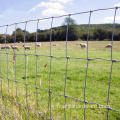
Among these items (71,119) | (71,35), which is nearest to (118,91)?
(71,119)

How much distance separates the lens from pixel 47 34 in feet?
6.82

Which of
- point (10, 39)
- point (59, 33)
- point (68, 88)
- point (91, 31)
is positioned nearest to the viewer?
point (91, 31)

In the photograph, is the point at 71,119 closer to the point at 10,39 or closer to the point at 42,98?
the point at 42,98

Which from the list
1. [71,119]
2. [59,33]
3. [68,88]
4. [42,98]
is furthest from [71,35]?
[68,88]

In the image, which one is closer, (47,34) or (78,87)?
(47,34)

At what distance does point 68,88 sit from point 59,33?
145cm

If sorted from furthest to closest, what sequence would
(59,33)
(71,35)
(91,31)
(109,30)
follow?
(59,33) → (71,35) → (91,31) → (109,30)

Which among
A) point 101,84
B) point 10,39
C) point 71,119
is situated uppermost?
point 10,39

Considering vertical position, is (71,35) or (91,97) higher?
(71,35)

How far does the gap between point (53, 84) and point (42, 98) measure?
2.31ft

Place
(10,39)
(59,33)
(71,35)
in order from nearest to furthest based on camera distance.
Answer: (71,35) → (59,33) → (10,39)

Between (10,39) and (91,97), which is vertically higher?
(10,39)

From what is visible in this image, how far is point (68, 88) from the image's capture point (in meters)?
3.00

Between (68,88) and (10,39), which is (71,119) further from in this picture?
(10,39)
